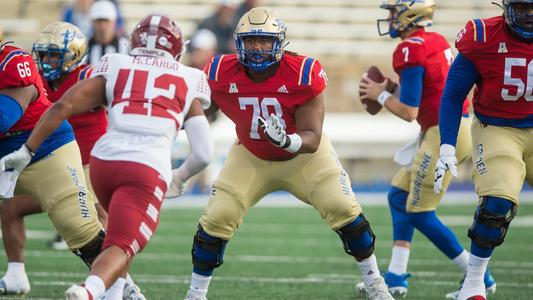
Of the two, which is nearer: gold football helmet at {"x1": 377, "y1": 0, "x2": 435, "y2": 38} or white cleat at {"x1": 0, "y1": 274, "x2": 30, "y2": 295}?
white cleat at {"x1": 0, "y1": 274, "x2": 30, "y2": 295}

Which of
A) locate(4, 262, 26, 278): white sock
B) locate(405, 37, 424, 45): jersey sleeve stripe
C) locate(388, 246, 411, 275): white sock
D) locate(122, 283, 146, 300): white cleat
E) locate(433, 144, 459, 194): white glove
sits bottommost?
locate(388, 246, 411, 275): white sock

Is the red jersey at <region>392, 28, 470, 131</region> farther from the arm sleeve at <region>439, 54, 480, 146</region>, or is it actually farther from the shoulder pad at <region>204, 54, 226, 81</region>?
the shoulder pad at <region>204, 54, 226, 81</region>

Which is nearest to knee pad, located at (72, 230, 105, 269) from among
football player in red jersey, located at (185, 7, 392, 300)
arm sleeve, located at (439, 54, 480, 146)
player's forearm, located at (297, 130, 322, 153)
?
football player in red jersey, located at (185, 7, 392, 300)

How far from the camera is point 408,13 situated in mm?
6207

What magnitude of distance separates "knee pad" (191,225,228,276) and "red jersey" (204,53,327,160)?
1.72 ft

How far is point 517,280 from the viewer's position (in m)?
6.52

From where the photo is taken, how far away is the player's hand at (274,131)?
4766 millimetres

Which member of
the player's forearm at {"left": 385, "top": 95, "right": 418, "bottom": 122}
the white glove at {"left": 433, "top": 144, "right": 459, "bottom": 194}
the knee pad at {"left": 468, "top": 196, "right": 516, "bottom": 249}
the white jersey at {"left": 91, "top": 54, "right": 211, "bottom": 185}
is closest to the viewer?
the white jersey at {"left": 91, "top": 54, "right": 211, "bottom": 185}

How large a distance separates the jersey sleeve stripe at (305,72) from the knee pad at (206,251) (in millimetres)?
938

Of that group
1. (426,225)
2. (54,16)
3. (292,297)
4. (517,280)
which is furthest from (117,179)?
(54,16)

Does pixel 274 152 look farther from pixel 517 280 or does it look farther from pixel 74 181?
pixel 517 280

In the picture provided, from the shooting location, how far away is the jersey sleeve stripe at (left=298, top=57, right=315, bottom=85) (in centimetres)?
507

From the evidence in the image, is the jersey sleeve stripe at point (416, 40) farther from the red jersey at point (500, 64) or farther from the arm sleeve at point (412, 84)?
the red jersey at point (500, 64)

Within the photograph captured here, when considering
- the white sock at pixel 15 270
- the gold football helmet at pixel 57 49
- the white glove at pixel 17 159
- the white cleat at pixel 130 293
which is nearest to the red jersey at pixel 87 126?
the gold football helmet at pixel 57 49
